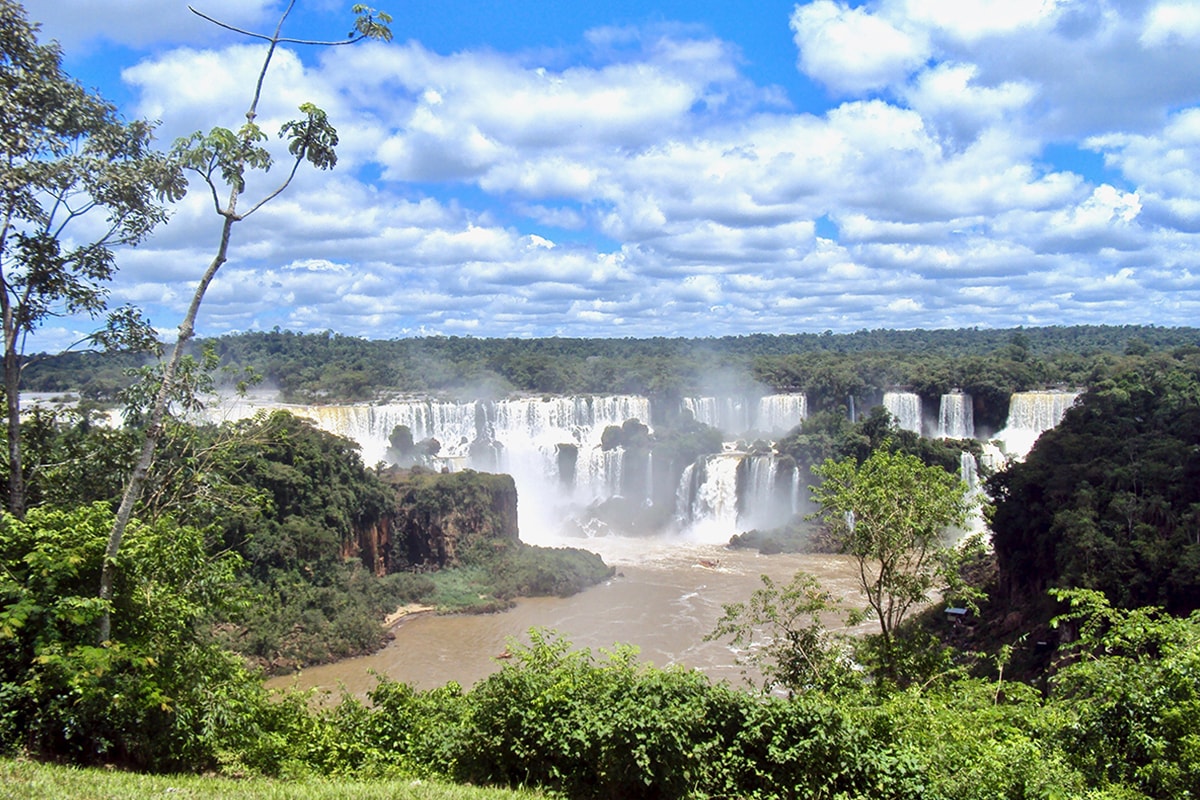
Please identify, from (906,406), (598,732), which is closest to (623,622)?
Answer: (598,732)

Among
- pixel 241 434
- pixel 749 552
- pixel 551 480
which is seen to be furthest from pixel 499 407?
pixel 241 434

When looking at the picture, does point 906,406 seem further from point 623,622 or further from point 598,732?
point 598,732

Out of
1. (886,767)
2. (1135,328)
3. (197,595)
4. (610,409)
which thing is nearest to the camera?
(886,767)

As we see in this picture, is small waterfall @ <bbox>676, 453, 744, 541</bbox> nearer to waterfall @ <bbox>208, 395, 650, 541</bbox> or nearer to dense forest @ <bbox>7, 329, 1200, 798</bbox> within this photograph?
waterfall @ <bbox>208, 395, 650, 541</bbox>

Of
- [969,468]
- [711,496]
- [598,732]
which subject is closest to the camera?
[598,732]

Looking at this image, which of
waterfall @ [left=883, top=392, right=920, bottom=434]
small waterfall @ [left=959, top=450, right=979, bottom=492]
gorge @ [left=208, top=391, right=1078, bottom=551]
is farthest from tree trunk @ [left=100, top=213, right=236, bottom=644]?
waterfall @ [left=883, top=392, right=920, bottom=434]

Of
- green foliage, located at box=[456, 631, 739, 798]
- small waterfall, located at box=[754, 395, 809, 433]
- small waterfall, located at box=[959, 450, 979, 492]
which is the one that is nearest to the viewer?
green foliage, located at box=[456, 631, 739, 798]

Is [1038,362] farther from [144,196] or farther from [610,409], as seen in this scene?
[144,196]
